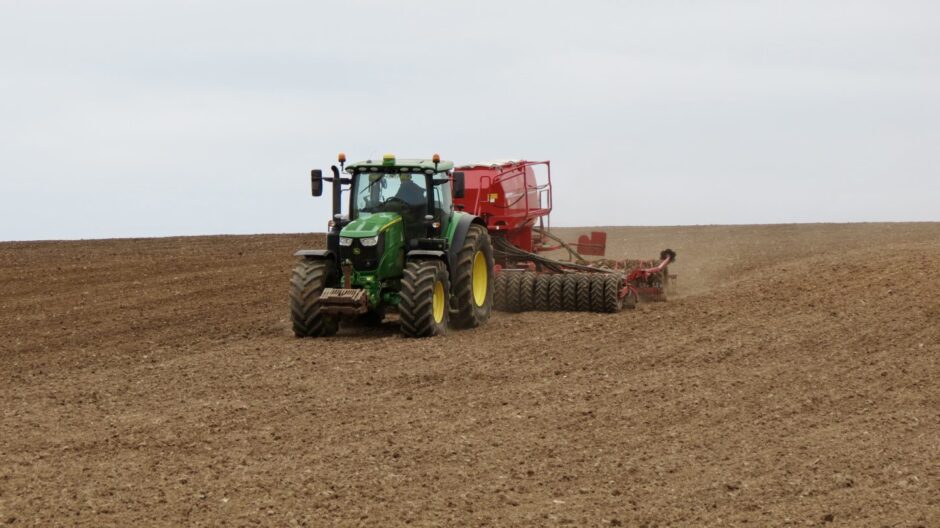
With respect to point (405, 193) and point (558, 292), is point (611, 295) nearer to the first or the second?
point (558, 292)

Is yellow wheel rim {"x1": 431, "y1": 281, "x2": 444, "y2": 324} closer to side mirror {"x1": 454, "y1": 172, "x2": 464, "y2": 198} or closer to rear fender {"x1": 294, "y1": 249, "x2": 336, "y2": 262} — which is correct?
side mirror {"x1": 454, "y1": 172, "x2": 464, "y2": 198}

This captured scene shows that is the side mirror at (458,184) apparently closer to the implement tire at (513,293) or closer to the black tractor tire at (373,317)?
the black tractor tire at (373,317)

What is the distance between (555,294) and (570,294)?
0.23 metres

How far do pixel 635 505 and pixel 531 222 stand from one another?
1273 cm

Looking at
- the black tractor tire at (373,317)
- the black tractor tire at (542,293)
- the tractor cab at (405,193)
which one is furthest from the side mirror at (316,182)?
the black tractor tire at (542,293)

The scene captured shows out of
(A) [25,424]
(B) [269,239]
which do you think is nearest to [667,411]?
(A) [25,424]

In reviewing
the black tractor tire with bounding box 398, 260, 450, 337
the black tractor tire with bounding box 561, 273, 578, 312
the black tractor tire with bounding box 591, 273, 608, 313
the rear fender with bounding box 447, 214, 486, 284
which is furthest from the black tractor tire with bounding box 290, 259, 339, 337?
the black tractor tire with bounding box 591, 273, 608, 313

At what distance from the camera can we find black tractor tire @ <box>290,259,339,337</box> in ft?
46.8

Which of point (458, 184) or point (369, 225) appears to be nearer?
point (369, 225)

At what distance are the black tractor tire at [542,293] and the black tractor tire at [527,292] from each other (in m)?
0.06

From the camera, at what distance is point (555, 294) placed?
17.5 meters

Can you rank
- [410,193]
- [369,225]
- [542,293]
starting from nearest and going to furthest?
1. [369,225]
2. [410,193]
3. [542,293]

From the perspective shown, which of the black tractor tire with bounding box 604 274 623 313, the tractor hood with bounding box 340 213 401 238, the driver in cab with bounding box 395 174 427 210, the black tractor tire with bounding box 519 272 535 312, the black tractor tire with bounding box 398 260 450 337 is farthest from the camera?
the black tractor tire with bounding box 519 272 535 312

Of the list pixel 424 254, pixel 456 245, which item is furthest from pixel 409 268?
pixel 456 245
